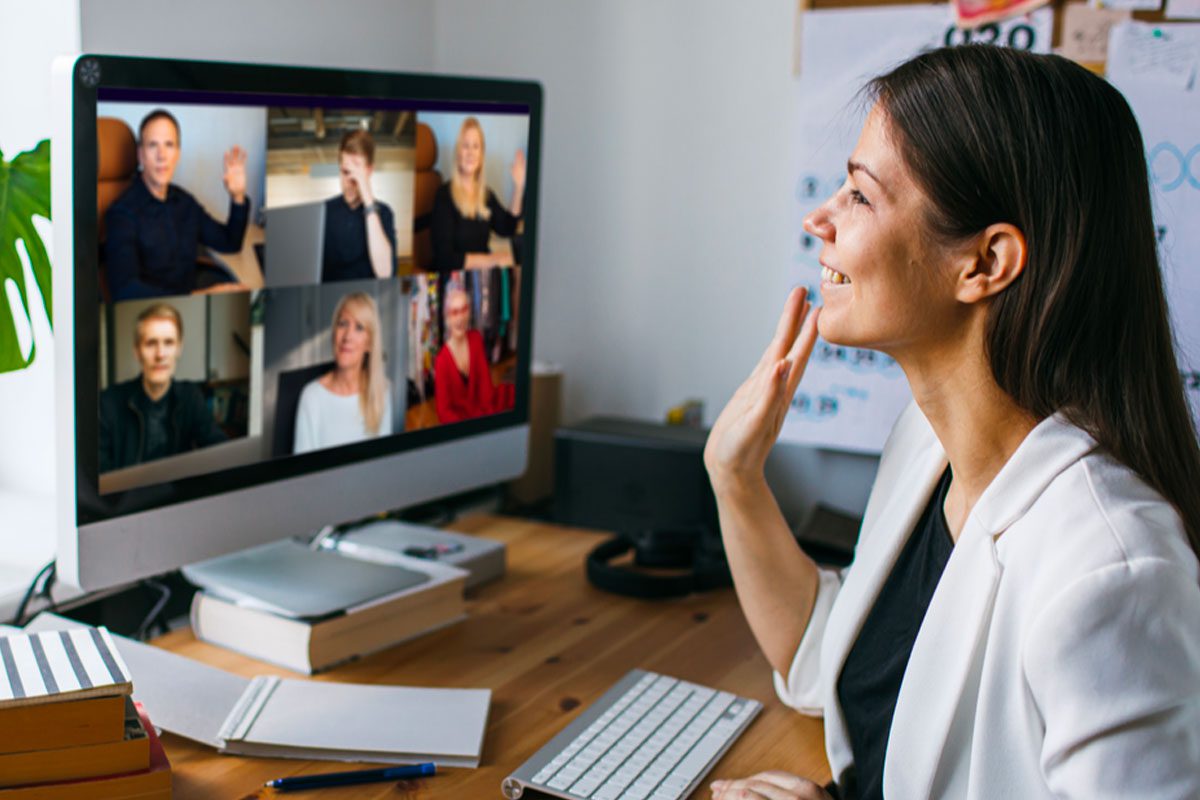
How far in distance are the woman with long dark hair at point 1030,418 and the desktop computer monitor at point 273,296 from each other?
1.77 ft

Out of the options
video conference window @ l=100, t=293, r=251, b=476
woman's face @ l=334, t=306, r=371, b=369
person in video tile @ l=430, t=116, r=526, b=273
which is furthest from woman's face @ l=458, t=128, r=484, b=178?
video conference window @ l=100, t=293, r=251, b=476

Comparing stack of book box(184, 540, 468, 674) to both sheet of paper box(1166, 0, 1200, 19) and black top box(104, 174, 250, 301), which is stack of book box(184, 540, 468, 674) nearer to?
black top box(104, 174, 250, 301)

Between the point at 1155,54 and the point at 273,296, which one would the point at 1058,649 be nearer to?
the point at 273,296

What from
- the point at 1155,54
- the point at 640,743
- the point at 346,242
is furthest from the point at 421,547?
the point at 1155,54

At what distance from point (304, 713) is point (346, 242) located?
1.66 feet

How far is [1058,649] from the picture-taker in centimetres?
88

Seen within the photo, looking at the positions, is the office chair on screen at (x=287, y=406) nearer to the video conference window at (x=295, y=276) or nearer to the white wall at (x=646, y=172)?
the video conference window at (x=295, y=276)

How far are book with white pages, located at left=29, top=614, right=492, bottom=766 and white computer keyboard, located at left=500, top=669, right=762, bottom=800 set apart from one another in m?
0.08

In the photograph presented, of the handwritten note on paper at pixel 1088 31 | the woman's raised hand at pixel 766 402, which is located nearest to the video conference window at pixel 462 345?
the woman's raised hand at pixel 766 402

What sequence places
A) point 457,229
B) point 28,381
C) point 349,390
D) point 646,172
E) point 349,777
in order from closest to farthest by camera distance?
point 349,777, point 349,390, point 457,229, point 28,381, point 646,172

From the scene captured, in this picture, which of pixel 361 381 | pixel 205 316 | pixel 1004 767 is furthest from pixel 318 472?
pixel 1004 767

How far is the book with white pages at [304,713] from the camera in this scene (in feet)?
3.74

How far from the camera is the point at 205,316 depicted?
1.25 m

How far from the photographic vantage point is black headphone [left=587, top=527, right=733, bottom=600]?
5.31 feet
